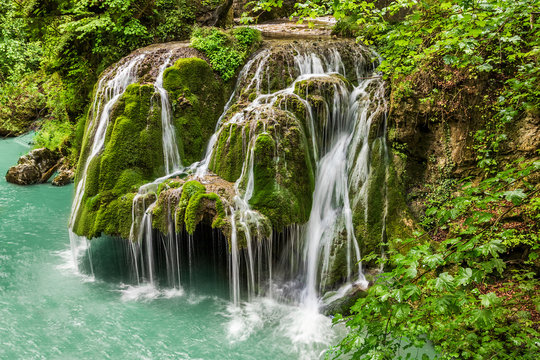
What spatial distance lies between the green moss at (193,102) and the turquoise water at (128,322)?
325cm

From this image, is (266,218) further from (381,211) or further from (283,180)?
(381,211)

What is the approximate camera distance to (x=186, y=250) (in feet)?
24.7

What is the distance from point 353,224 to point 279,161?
2.03 metres

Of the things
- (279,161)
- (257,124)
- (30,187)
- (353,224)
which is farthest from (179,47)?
(30,187)

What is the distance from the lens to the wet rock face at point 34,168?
1179 cm

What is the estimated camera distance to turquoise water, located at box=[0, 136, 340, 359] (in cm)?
524

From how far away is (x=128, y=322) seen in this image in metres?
5.80

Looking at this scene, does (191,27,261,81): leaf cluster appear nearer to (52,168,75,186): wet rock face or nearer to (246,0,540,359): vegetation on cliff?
(246,0,540,359): vegetation on cliff

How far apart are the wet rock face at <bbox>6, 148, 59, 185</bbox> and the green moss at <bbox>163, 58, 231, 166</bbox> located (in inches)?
297

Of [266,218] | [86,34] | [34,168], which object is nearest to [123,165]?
[266,218]

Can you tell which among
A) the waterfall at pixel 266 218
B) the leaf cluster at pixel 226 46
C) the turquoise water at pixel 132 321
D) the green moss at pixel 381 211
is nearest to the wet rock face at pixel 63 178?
the turquoise water at pixel 132 321

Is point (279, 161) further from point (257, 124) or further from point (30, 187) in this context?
point (30, 187)

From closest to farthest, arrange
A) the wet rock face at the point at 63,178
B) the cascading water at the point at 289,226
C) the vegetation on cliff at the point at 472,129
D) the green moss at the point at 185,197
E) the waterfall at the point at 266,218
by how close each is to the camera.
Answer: the vegetation on cliff at the point at 472,129, the green moss at the point at 185,197, the cascading water at the point at 289,226, the waterfall at the point at 266,218, the wet rock face at the point at 63,178

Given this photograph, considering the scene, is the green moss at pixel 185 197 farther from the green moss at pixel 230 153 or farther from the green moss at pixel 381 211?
the green moss at pixel 381 211
